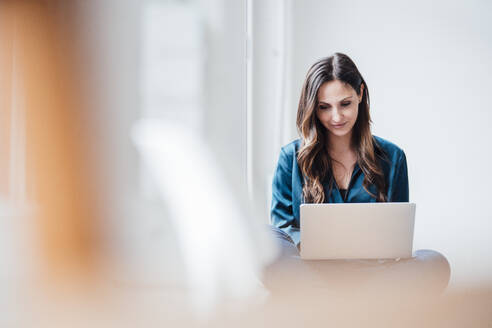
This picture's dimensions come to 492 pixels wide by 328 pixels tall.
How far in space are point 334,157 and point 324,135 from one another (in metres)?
0.07

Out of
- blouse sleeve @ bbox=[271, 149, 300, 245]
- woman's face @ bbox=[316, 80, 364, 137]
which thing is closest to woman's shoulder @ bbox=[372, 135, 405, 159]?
woman's face @ bbox=[316, 80, 364, 137]

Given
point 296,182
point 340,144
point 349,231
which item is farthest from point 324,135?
point 349,231

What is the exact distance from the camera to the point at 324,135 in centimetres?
143

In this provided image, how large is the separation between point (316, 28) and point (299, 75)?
14cm

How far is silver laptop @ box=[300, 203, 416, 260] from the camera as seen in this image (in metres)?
1.29

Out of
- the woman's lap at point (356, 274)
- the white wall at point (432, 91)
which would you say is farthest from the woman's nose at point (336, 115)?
the woman's lap at point (356, 274)

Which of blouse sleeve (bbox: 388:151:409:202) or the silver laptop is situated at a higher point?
blouse sleeve (bbox: 388:151:409:202)

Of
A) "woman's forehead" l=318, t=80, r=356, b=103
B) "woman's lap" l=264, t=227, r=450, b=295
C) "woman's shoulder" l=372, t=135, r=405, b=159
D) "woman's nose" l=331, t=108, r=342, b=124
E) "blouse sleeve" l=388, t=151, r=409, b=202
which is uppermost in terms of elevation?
"woman's forehead" l=318, t=80, r=356, b=103

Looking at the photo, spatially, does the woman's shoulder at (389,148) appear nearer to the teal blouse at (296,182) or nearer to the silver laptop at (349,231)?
the teal blouse at (296,182)

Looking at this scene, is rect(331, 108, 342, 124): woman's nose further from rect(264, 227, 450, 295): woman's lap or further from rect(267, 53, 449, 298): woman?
rect(264, 227, 450, 295): woman's lap

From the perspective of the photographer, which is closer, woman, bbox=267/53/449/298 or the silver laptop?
the silver laptop

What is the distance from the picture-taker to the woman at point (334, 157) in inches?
55.2

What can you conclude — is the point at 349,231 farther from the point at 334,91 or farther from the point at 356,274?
the point at 334,91

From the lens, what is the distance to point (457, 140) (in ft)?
4.79
